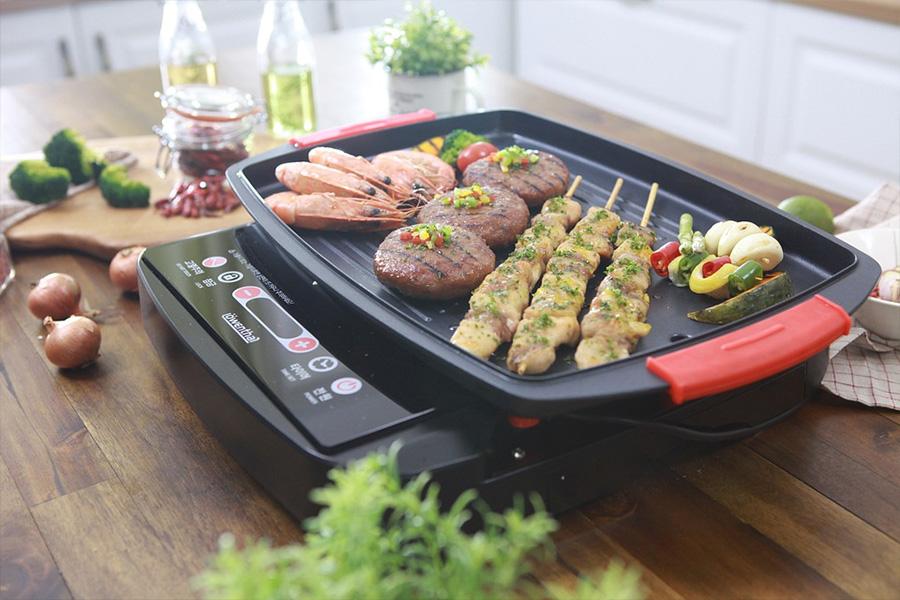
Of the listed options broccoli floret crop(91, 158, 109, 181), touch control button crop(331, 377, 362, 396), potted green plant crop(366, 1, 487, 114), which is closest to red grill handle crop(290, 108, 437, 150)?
potted green plant crop(366, 1, 487, 114)

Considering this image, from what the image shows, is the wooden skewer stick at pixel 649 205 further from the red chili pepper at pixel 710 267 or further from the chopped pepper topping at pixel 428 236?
the chopped pepper topping at pixel 428 236

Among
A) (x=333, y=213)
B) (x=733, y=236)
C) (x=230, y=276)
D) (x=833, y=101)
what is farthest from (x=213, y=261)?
(x=833, y=101)

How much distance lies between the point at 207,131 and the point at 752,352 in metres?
1.26

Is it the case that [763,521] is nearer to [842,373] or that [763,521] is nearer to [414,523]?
[842,373]

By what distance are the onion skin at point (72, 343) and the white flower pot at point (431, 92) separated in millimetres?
930

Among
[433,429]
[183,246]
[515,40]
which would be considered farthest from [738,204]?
[515,40]

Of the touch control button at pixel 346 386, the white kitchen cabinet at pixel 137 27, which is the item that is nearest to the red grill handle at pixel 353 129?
the touch control button at pixel 346 386

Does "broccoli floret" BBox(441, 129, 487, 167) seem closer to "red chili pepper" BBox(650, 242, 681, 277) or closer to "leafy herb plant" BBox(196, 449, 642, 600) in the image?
"red chili pepper" BBox(650, 242, 681, 277)

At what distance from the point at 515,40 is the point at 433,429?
3861 millimetres

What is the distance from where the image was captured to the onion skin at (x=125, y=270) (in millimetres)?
1560

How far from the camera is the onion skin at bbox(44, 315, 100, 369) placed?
1.34 meters

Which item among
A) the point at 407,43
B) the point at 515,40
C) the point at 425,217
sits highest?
the point at 407,43

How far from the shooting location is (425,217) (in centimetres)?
139

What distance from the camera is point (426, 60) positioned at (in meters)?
2.02
